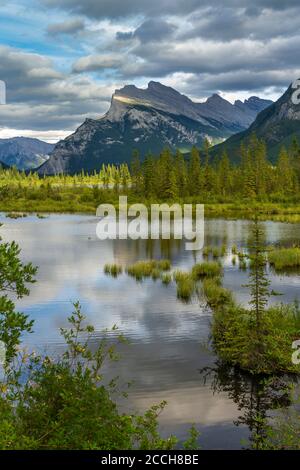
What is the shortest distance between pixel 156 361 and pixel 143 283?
18121 millimetres

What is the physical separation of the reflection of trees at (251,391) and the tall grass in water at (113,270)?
23.8m

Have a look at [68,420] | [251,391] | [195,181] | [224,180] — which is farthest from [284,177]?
[68,420]

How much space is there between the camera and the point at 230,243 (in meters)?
62.2

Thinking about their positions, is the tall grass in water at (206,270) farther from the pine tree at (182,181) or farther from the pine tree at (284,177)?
the pine tree at (182,181)

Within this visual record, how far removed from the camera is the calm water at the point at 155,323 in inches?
688

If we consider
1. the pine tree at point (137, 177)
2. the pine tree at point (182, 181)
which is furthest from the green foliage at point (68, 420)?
the pine tree at point (137, 177)

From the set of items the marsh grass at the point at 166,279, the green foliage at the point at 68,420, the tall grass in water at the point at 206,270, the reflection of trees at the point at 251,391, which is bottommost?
the reflection of trees at the point at 251,391

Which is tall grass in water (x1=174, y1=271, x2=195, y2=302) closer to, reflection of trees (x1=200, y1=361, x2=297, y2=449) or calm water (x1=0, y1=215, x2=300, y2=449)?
calm water (x1=0, y1=215, x2=300, y2=449)

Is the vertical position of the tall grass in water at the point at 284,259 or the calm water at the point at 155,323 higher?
the tall grass in water at the point at 284,259

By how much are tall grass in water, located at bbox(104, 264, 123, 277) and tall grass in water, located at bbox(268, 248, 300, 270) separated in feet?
47.3

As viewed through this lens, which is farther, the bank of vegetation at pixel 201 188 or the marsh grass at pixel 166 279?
the bank of vegetation at pixel 201 188

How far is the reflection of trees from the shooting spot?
16.8 m

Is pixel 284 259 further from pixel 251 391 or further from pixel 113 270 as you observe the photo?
pixel 251 391

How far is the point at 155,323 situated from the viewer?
94.0 ft
